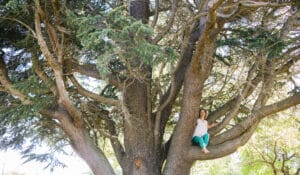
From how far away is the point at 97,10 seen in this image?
19.4ft

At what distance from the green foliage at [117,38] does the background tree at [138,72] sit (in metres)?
0.02

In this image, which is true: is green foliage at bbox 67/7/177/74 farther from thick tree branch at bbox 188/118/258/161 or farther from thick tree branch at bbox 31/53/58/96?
thick tree branch at bbox 188/118/258/161

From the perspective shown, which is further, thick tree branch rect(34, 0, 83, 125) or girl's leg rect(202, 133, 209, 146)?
girl's leg rect(202, 133, 209, 146)

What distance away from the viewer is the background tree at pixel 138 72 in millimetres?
4902

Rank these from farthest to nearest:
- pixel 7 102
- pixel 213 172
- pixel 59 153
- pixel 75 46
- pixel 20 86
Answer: pixel 213 172
pixel 59 153
pixel 7 102
pixel 75 46
pixel 20 86

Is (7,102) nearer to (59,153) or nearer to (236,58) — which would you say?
(59,153)

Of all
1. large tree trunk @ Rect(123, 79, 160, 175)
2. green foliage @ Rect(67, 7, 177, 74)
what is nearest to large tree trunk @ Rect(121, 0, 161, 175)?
large tree trunk @ Rect(123, 79, 160, 175)

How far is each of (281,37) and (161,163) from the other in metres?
2.75

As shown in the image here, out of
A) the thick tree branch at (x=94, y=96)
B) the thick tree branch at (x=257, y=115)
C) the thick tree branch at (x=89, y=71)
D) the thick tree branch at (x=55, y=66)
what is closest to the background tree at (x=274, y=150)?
the thick tree branch at (x=257, y=115)

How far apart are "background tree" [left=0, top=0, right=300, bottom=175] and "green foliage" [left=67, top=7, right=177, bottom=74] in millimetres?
15

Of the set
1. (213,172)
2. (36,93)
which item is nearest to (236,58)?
(36,93)

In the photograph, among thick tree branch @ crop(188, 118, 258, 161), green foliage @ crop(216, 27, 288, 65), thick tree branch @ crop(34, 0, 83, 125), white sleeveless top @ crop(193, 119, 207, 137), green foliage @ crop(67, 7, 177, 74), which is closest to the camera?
green foliage @ crop(67, 7, 177, 74)

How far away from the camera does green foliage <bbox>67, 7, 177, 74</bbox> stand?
4.31 metres

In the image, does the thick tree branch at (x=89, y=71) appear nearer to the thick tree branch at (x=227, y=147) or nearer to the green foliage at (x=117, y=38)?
the green foliage at (x=117, y=38)
